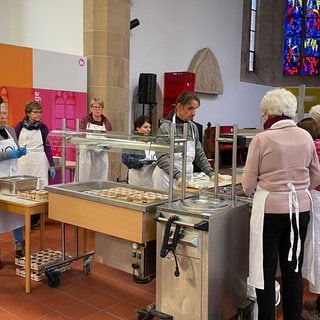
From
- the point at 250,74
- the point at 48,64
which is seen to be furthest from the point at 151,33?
the point at 250,74

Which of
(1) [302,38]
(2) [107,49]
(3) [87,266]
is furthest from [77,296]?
(1) [302,38]

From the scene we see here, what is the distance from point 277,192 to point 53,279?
1.93 meters

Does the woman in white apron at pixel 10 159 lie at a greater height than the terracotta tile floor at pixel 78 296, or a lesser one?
greater

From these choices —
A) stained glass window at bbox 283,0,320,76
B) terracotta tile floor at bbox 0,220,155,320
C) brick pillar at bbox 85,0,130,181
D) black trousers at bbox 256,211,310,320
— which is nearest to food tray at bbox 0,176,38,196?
terracotta tile floor at bbox 0,220,155,320

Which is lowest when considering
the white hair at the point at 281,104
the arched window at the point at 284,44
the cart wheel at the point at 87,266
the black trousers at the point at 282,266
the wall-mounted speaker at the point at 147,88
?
the cart wheel at the point at 87,266

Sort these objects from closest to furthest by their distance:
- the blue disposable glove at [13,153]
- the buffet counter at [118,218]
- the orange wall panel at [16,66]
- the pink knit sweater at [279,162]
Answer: the pink knit sweater at [279,162], the buffet counter at [118,218], the blue disposable glove at [13,153], the orange wall panel at [16,66]

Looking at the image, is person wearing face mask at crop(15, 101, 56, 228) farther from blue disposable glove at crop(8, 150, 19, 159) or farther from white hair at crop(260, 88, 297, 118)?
white hair at crop(260, 88, 297, 118)

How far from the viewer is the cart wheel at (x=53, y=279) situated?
3.37 m

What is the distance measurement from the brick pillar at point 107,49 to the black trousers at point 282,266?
3.87 m

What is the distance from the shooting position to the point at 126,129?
6.98 metres

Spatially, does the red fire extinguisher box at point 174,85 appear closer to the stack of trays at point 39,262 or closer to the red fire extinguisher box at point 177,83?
the red fire extinguisher box at point 177,83

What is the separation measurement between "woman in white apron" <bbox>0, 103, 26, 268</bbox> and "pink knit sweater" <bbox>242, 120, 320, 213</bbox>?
2.09 m

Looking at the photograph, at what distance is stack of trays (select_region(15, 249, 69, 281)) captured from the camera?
139 inches

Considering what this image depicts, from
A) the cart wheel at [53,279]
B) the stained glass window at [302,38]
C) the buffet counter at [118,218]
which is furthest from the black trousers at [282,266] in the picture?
the stained glass window at [302,38]
